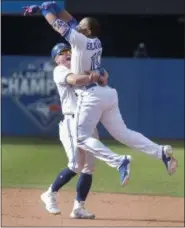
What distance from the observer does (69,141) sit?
7.62 meters

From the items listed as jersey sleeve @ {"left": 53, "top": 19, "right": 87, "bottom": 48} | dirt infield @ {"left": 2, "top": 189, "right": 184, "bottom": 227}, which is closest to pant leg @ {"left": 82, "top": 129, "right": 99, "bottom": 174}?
dirt infield @ {"left": 2, "top": 189, "right": 184, "bottom": 227}

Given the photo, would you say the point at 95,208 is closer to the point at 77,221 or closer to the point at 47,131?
the point at 77,221

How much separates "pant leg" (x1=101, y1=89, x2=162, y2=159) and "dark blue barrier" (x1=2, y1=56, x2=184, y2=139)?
9512 mm

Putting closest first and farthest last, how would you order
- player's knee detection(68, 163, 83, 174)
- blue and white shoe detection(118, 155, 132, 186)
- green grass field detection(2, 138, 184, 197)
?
blue and white shoe detection(118, 155, 132, 186) < player's knee detection(68, 163, 83, 174) < green grass field detection(2, 138, 184, 197)

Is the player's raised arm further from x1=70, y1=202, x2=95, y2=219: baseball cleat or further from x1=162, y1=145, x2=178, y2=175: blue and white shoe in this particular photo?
x1=70, y1=202, x2=95, y2=219: baseball cleat

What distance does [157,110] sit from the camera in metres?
17.3

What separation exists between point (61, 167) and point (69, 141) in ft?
15.0

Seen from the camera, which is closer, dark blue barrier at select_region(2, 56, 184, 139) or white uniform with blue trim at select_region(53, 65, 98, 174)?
white uniform with blue trim at select_region(53, 65, 98, 174)

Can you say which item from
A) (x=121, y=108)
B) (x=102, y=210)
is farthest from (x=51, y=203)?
(x=121, y=108)

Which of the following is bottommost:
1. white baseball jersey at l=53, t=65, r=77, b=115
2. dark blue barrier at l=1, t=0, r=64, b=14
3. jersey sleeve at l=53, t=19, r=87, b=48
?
white baseball jersey at l=53, t=65, r=77, b=115

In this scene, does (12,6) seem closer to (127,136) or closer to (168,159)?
(127,136)

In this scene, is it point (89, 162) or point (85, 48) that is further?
point (89, 162)

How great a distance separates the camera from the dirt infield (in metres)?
7.62

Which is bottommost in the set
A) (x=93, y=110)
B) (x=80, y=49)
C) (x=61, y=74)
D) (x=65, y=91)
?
(x=93, y=110)
